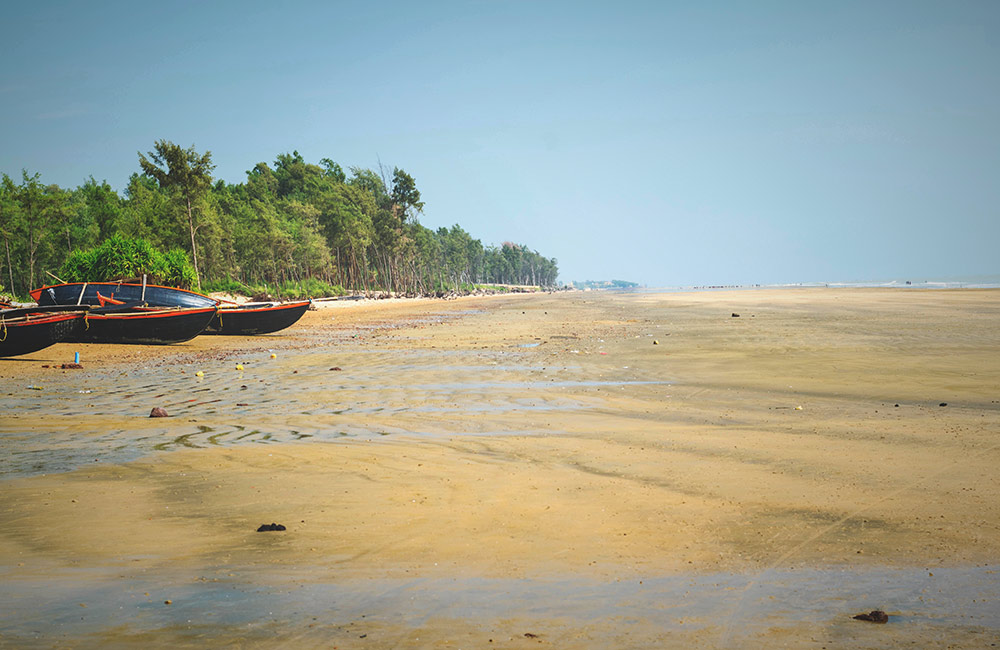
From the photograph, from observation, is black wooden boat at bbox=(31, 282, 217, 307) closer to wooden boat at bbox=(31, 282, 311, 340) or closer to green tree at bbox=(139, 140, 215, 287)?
wooden boat at bbox=(31, 282, 311, 340)

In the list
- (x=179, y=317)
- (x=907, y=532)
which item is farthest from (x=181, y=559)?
(x=179, y=317)

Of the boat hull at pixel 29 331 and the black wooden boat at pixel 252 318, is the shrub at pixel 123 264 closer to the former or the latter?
the black wooden boat at pixel 252 318

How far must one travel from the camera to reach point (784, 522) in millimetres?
4516

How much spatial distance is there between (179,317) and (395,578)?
64.7 ft

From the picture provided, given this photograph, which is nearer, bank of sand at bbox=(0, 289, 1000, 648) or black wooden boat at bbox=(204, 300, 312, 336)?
bank of sand at bbox=(0, 289, 1000, 648)

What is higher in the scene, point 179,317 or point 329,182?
point 329,182

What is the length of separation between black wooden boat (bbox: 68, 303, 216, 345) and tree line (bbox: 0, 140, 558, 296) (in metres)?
28.0

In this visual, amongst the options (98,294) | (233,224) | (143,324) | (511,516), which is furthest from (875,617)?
(233,224)

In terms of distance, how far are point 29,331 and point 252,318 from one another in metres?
8.45

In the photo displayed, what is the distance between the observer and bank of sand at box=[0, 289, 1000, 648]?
125 inches

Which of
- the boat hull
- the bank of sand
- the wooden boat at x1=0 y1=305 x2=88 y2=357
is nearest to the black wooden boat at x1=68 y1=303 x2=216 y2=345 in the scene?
the wooden boat at x1=0 y1=305 x2=88 y2=357

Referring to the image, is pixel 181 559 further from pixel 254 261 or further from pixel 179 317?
pixel 254 261

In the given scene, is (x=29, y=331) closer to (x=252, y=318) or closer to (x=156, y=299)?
(x=156, y=299)

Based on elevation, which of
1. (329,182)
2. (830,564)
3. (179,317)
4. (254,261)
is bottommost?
(830,564)
